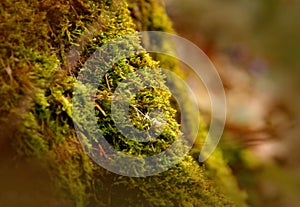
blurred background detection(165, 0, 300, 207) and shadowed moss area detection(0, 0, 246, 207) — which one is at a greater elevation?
blurred background detection(165, 0, 300, 207)

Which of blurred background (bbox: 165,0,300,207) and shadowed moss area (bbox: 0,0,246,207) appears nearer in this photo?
shadowed moss area (bbox: 0,0,246,207)

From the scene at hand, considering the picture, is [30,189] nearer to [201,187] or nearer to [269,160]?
[201,187]

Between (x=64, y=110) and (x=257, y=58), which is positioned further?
(x=257, y=58)

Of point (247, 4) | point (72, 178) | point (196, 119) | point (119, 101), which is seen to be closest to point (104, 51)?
point (119, 101)

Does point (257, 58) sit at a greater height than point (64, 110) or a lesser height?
greater

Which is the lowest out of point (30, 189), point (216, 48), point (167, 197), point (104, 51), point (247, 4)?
point (30, 189)
